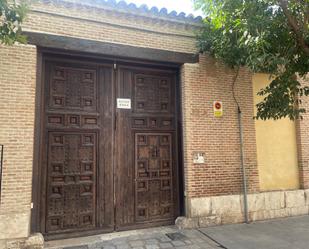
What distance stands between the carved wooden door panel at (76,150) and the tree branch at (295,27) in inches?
148

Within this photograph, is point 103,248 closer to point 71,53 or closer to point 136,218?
point 136,218

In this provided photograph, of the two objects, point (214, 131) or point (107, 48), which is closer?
point (107, 48)

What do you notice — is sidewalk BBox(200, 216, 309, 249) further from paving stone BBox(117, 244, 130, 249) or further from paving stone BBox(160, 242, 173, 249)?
paving stone BBox(117, 244, 130, 249)

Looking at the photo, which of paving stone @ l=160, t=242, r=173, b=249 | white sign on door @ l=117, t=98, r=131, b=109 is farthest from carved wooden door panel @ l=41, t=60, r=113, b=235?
paving stone @ l=160, t=242, r=173, b=249

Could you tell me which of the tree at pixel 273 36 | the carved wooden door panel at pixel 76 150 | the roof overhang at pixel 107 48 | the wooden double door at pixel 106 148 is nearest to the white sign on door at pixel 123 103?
the wooden double door at pixel 106 148

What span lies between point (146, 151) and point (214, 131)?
5.68ft

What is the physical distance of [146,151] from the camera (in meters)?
6.47

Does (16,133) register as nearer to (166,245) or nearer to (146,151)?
(146,151)

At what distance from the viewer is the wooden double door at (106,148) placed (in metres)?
5.73

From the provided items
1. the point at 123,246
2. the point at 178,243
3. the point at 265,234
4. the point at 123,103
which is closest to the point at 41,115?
the point at 123,103

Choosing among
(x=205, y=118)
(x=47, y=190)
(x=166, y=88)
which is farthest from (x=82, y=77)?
(x=205, y=118)

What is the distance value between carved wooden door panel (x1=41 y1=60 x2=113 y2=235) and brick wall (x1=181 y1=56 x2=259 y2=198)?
1.88 metres

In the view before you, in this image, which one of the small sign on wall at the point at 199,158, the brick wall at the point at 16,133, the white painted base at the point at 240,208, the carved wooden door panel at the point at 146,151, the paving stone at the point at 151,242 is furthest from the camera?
the small sign on wall at the point at 199,158

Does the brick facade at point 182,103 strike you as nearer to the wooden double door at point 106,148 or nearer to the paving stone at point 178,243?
the wooden double door at point 106,148
